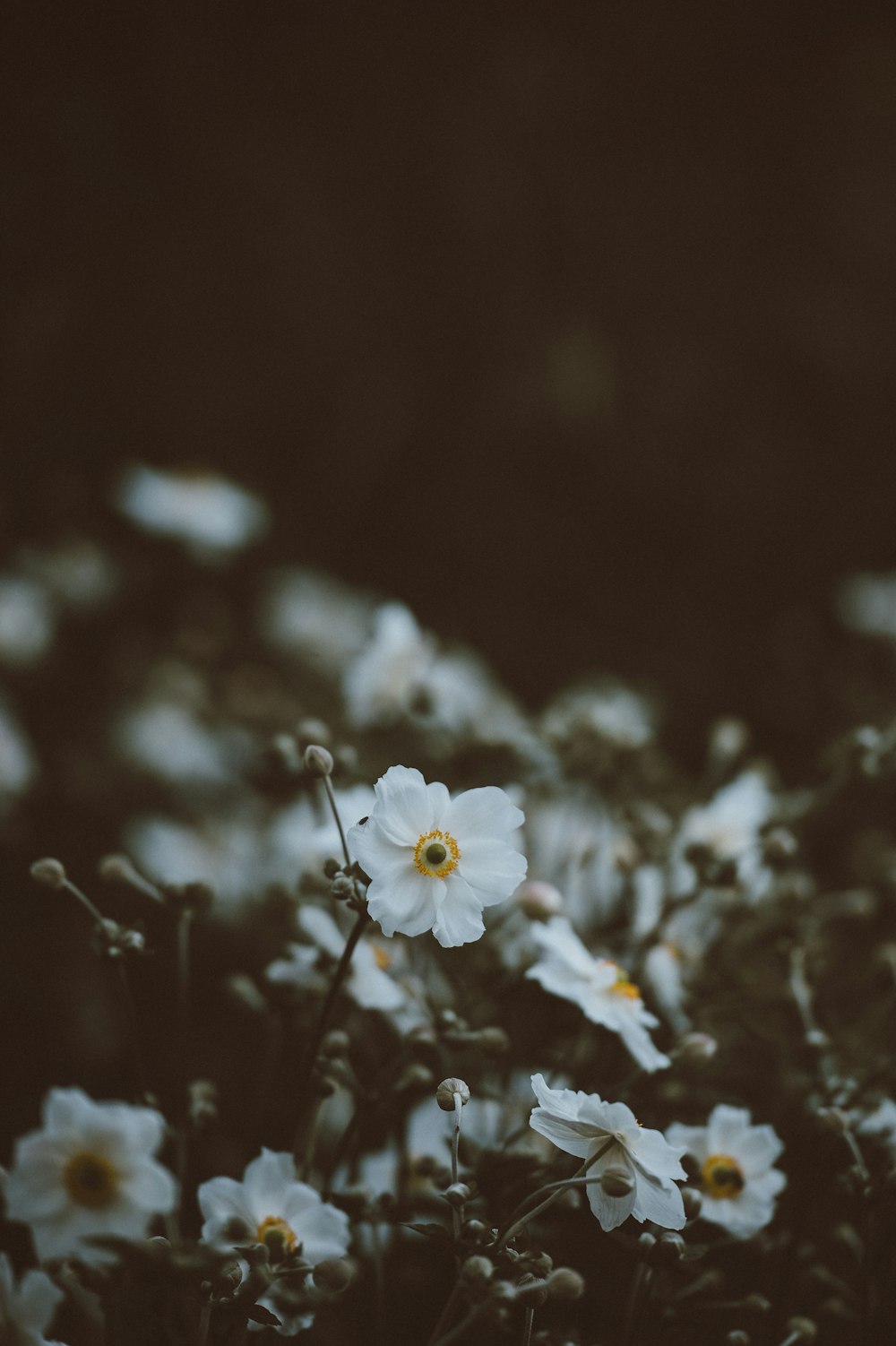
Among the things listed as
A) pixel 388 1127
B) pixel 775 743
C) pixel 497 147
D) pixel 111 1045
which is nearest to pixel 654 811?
pixel 388 1127

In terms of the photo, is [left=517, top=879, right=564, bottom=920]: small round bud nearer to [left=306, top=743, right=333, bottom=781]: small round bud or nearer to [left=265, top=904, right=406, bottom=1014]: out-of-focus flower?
[left=265, top=904, right=406, bottom=1014]: out-of-focus flower

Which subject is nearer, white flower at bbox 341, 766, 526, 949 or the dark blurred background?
white flower at bbox 341, 766, 526, 949

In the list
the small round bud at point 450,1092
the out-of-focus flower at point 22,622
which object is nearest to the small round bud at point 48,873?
the small round bud at point 450,1092

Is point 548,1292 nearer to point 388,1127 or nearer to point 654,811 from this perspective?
point 388,1127

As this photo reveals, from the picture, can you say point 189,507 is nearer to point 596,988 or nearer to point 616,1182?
point 596,988

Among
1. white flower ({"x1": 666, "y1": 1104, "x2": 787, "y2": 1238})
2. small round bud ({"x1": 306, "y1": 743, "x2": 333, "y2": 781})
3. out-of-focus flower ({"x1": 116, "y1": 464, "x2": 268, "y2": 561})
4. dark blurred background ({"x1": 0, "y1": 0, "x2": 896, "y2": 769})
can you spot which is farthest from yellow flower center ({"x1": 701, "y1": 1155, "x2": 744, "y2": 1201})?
dark blurred background ({"x1": 0, "y1": 0, "x2": 896, "y2": 769})

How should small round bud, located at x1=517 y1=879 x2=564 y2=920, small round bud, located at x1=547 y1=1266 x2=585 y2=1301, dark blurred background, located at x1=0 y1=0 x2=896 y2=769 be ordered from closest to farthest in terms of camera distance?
1. small round bud, located at x1=547 y1=1266 x2=585 y2=1301
2. small round bud, located at x1=517 y1=879 x2=564 y2=920
3. dark blurred background, located at x1=0 y1=0 x2=896 y2=769

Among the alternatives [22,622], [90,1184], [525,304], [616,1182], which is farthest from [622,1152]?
[525,304]
